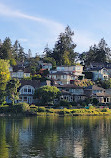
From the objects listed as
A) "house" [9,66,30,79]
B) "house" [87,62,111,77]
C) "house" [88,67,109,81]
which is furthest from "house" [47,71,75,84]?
"house" [87,62,111,77]

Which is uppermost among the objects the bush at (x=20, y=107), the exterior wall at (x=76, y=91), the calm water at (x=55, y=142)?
the exterior wall at (x=76, y=91)

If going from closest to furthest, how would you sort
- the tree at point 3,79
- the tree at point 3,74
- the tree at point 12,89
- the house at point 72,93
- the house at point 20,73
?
the tree at point 3,79 < the tree at point 12,89 < the tree at point 3,74 < the house at point 72,93 < the house at point 20,73

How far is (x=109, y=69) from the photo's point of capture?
14512 cm

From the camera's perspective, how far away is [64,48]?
150 metres

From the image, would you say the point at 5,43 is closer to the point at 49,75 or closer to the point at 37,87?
the point at 49,75

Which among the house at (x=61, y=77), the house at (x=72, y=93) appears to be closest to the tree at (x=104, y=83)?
the house at (x=61, y=77)

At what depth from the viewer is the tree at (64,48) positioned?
149125mm

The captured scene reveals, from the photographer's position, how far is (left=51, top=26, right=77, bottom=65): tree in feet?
489

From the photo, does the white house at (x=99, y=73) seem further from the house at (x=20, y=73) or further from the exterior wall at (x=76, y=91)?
the house at (x=20, y=73)

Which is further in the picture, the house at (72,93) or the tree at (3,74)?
the house at (72,93)

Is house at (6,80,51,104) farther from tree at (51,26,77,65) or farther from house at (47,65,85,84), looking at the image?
tree at (51,26,77,65)

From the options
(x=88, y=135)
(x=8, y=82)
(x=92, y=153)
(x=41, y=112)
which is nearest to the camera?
(x=92, y=153)

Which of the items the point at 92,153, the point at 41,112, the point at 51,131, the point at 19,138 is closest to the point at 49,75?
the point at 41,112

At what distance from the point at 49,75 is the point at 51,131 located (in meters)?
72.8
